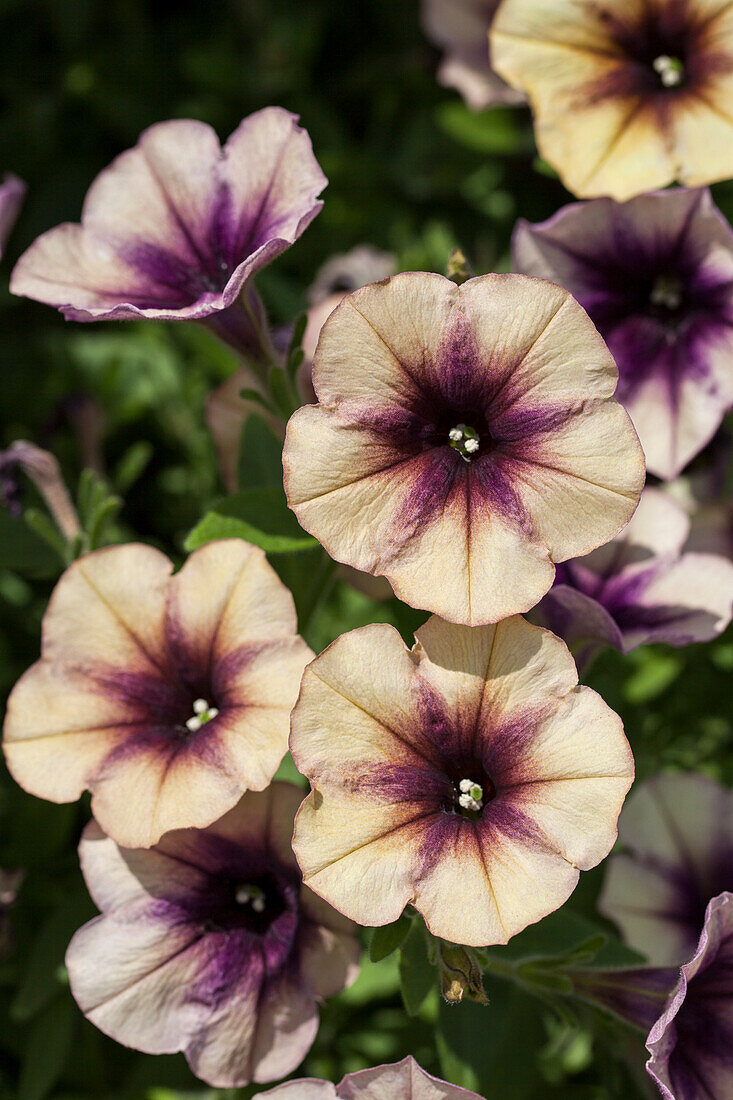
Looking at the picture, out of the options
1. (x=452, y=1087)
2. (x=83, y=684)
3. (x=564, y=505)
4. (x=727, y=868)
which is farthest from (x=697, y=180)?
(x=452, y=1087)

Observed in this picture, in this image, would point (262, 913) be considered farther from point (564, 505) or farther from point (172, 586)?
point (564, 505)

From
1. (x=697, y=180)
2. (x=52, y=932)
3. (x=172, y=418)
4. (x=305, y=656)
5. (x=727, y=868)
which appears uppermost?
(x=697, y=180)

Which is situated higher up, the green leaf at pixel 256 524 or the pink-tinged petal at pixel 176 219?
the pink-tinged petal at pixel 176 219

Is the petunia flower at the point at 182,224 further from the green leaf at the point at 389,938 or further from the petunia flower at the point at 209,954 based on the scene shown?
the green leaf at the point at 389,938

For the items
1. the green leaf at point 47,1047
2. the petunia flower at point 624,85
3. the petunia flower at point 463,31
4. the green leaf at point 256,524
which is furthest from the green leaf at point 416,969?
the petunia flower at point 463,31

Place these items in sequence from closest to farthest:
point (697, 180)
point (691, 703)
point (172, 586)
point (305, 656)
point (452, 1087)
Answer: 1. point (452, 1087)
2. point (305, 656)
3. point (172, 586)
4. point (697, 180)
5. point (691, 703)

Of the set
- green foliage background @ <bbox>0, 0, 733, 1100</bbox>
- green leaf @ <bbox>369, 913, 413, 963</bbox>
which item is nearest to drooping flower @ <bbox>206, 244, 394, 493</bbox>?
green foliage background @ <bbox>0, 0, 733, 1100</bbox>

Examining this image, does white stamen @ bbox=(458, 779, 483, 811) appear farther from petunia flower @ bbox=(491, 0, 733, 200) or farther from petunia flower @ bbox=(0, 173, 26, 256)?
petunia flower @ bbox=(0, 173, 26, 256)
